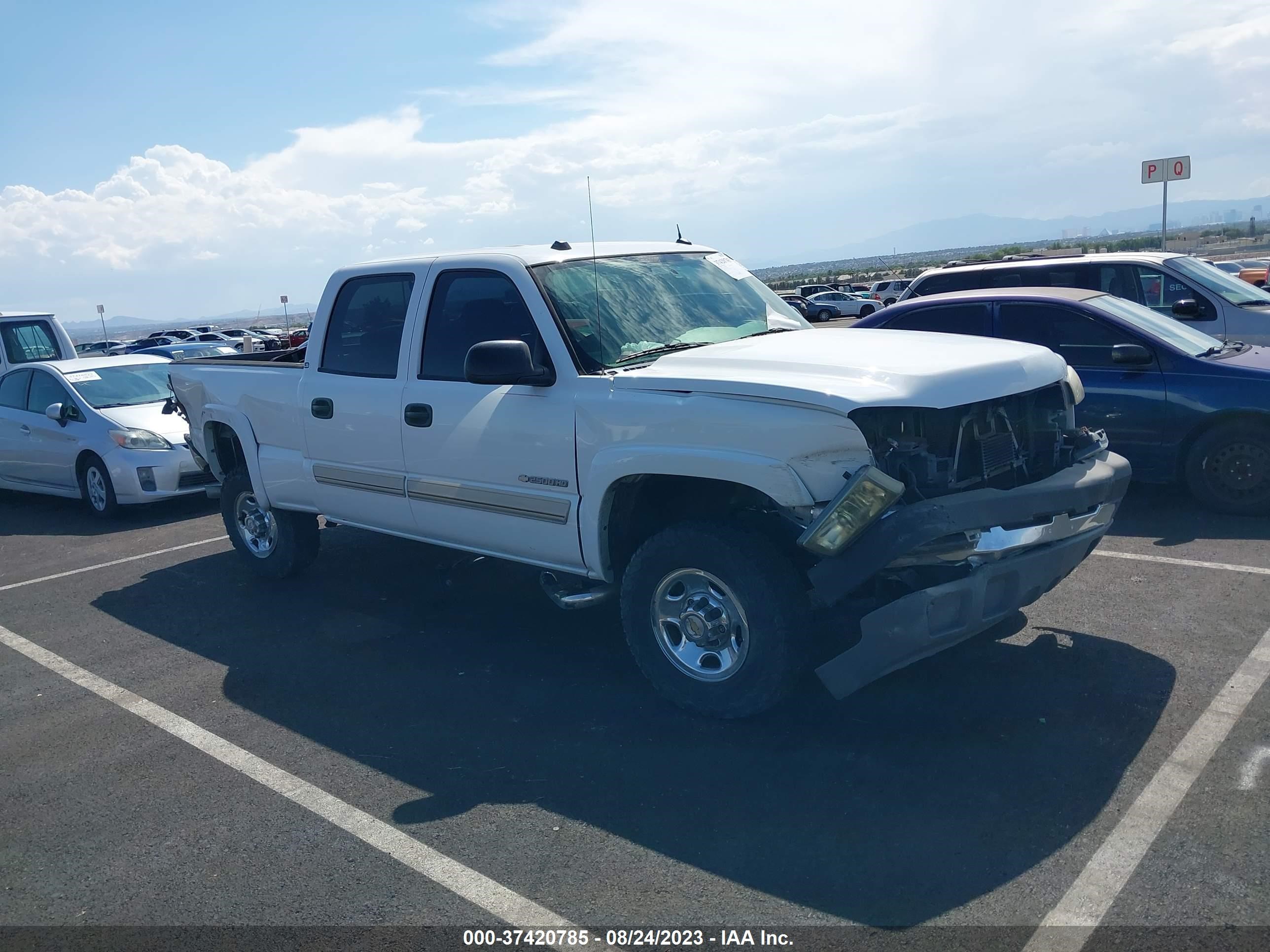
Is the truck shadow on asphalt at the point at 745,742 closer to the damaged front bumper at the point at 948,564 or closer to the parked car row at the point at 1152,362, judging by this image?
the damaged front bumper at the point at 948,564

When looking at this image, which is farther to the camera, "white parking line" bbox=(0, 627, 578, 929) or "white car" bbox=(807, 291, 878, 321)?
"white car" bbox=(807, 291, 878, 321)

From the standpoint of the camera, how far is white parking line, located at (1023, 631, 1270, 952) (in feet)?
10.1

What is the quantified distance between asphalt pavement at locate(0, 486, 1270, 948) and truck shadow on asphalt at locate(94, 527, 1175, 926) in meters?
0.02

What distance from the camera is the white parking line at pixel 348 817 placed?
11.1ft

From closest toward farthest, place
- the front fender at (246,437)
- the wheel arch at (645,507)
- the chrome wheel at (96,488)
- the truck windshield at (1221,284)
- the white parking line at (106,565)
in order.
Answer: the wheel arch at (645,507), the front fender at (246,437), the white parking line at (106,565), the truck windshield at (1221,284), the chrome wheel at (96,488)

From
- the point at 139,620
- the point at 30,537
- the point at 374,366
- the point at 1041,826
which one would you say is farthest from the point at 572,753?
the point at 30,537

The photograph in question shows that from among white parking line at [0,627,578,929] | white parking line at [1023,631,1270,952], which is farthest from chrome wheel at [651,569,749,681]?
white parking line at [1023,631,1270,952]

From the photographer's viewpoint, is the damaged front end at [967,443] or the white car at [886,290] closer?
the damaged front end at [967,443]

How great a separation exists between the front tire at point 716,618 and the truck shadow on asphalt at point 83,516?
7.17 metres

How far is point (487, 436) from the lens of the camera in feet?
17.6

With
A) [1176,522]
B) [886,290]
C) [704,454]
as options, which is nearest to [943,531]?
[704,454]

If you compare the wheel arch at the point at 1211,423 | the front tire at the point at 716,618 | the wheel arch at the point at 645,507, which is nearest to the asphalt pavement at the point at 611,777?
the front tire at the point at 716,618

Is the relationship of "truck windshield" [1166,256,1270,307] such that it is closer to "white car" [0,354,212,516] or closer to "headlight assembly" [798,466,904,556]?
"headlight assembly" [798,466,904,556]

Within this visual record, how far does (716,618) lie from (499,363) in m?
1.51
